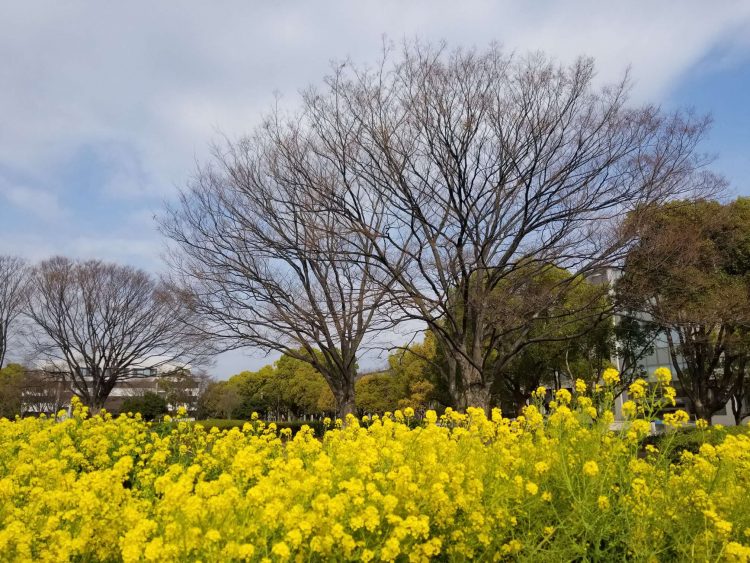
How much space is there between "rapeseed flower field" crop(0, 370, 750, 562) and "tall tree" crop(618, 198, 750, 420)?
23.4 feet

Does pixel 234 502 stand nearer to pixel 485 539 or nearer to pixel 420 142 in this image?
pixel 485 539

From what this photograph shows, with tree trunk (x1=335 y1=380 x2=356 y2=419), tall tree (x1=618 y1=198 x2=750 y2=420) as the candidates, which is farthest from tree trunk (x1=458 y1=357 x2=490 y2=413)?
tree trunk (x1=335 y1=380 x2=356 y2=419)

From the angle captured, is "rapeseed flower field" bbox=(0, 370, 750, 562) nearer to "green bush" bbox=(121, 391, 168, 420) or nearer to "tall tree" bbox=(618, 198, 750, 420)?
"tall tree" bbox=(618, 198, 750, 420)

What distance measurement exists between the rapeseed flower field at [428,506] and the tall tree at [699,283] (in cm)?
713

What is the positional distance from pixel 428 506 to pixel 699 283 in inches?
439

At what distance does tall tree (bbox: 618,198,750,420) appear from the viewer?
10.4 metres

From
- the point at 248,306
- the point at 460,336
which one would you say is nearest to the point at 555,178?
the point at 460,336

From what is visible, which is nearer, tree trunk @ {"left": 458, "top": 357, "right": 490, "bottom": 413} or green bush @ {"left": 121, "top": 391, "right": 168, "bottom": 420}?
tree trunk @ {"left": 458, "top": 357, "right": 490, "bottom": 413}

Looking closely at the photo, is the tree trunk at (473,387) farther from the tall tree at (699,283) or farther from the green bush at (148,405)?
the green bush at (148,405)

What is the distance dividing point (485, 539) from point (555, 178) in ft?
27.6

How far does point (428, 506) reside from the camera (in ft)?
9.26

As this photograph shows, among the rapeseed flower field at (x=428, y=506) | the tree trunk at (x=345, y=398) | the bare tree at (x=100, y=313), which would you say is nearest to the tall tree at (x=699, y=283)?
the tree trunk at (x=345, y=398)

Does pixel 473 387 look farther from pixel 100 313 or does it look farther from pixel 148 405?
Result: pixel 148 405

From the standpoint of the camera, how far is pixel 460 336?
37.8ft
